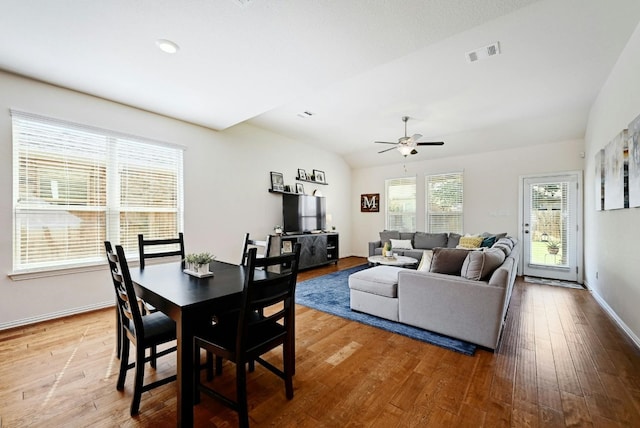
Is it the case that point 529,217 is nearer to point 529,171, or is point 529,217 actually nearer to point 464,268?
point 529,171

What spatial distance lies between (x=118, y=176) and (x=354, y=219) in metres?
5.77

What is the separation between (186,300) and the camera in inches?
59.9

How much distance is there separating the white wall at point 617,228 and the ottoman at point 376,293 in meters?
2.17

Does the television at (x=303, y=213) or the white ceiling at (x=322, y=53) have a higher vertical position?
A: the white ceiling at (x=322, y=53)

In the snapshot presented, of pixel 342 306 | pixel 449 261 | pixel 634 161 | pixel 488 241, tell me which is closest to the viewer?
pixel 634 161

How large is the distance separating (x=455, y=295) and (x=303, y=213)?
3847 millimetres

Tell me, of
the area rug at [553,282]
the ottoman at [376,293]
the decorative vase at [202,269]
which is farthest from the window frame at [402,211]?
the decorative vase at [202,269]

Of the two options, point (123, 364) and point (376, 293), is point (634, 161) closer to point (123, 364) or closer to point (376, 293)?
point (376, 293)

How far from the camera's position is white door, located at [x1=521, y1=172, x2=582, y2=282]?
499 centimetres

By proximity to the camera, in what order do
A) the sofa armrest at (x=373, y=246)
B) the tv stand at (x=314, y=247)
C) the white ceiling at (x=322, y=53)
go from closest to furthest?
the white ceiling at (x=322, y=53)
the tv stand at (x=314, y=247)
the sofa armrest at (x=373, y=246)

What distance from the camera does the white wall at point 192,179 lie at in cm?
287

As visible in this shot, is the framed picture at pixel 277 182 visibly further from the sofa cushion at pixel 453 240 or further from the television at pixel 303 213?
the sofa cushion at pixel 453 240

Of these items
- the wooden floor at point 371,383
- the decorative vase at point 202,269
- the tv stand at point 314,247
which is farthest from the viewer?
the tv stand at point 314,247

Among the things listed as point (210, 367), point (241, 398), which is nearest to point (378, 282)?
point (210, 367)
